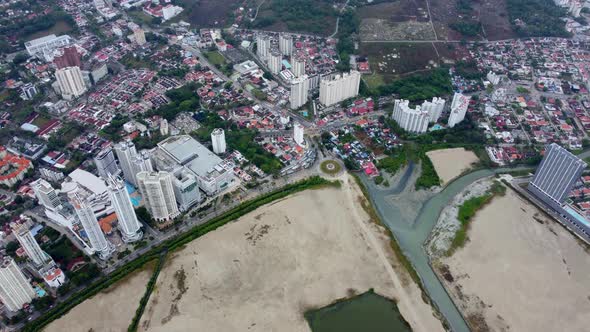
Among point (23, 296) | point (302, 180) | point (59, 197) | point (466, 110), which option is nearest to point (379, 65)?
point (466, 110)

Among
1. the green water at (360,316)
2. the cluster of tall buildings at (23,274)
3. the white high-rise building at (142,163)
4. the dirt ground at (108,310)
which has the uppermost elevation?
the white high-rise building at (142,163)

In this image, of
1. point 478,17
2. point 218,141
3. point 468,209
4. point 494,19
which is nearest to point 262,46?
point 218,141

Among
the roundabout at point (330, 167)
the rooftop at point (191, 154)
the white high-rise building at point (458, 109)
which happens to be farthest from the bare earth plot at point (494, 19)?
the rooftop at point (191, 154)

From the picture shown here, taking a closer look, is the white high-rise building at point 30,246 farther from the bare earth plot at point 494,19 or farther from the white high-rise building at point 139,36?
the bare earth plot at point 494,19

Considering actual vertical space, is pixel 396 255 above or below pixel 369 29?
below

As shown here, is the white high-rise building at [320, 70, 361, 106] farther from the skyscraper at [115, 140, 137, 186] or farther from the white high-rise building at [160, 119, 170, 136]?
the skyscraper at [115, 140, 137, 186]

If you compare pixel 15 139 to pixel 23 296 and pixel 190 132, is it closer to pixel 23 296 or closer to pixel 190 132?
pixel 190 132
